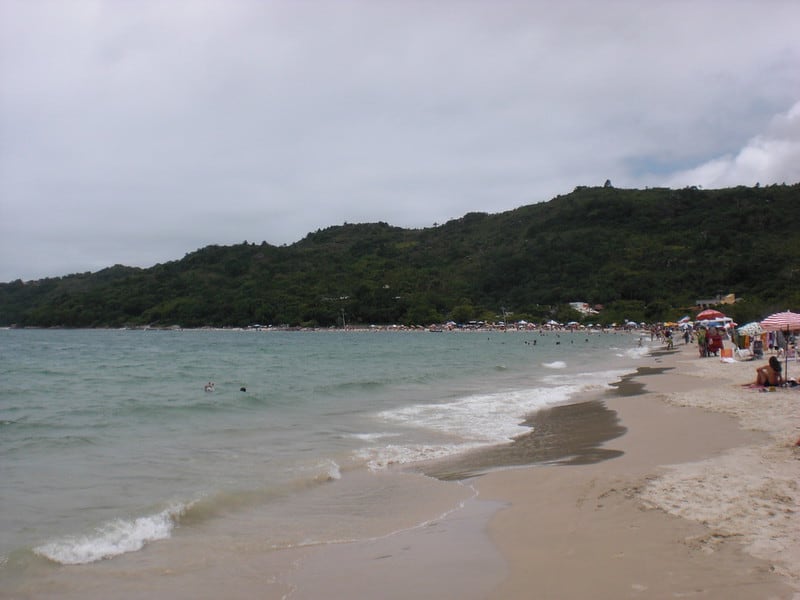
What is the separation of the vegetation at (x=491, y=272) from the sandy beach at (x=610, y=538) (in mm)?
71157

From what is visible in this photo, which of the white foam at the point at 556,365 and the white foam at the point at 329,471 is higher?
the white foam at the point at 329,471

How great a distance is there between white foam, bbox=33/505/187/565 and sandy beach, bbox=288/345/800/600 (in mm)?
1798

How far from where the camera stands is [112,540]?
5859mm

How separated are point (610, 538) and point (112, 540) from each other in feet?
15.0

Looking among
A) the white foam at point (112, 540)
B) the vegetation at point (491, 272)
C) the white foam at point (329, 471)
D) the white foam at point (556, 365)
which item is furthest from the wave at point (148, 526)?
the vegetation at point (491, 272)

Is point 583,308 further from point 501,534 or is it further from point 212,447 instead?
point 501,534

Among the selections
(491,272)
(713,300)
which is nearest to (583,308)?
(713,300)

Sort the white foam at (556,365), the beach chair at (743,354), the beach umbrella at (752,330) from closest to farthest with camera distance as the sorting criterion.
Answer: the beach chair at (743,354) → the beach umbrella at (752,330) → the white foam at (556,365)

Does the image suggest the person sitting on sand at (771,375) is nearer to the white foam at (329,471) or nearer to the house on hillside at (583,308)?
the white foam at (329,471)

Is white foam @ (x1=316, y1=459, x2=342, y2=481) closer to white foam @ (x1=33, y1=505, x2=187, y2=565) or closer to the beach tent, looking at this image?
white foam @ (x1=33, y1=505, x2=187, y2=565)

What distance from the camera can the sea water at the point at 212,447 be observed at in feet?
20.8

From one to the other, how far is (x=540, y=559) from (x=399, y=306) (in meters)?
113

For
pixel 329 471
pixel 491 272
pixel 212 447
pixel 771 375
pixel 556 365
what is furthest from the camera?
pixel 491 272

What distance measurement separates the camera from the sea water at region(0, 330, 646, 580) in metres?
6.34
